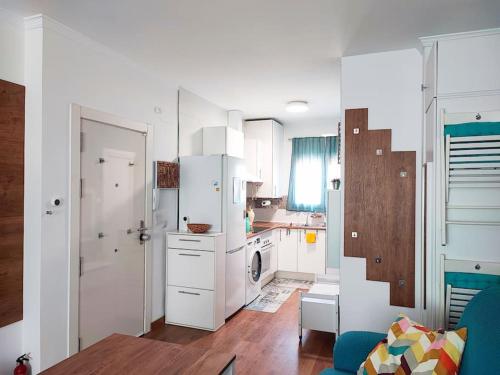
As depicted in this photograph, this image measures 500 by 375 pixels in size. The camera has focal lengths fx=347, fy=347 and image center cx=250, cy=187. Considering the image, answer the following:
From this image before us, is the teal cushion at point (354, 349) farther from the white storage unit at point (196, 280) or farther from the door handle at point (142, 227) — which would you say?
the door handle at point (142, 227)

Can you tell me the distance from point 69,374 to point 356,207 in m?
2.40

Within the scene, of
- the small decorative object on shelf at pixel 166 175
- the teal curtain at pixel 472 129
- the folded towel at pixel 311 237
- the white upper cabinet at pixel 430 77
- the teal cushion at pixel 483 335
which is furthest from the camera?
the folded towel at pixel 311 237

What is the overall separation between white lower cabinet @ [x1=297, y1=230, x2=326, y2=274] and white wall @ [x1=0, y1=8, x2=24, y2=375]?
379cm

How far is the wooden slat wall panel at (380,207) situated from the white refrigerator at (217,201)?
1.34 metres

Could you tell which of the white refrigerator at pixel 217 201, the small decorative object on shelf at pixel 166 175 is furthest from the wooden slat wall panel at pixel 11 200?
the white refrigerator at pixel 217 201

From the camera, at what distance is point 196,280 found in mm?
3654

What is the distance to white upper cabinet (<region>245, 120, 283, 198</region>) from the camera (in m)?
5.62

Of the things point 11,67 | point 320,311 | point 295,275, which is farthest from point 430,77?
point 295,275

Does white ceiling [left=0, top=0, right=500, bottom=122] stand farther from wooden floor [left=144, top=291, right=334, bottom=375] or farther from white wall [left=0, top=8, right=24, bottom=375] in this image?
wooden floor [left=144, top=291, right=334, bottom=375]

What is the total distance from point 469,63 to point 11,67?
324cm

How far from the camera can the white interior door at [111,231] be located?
Result: 2818 millimetres

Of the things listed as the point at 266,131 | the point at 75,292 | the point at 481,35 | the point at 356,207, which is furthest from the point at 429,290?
the point at 266,131

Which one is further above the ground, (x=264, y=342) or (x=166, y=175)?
(x=166, y=175)

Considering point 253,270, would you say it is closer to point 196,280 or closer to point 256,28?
point 196,280
